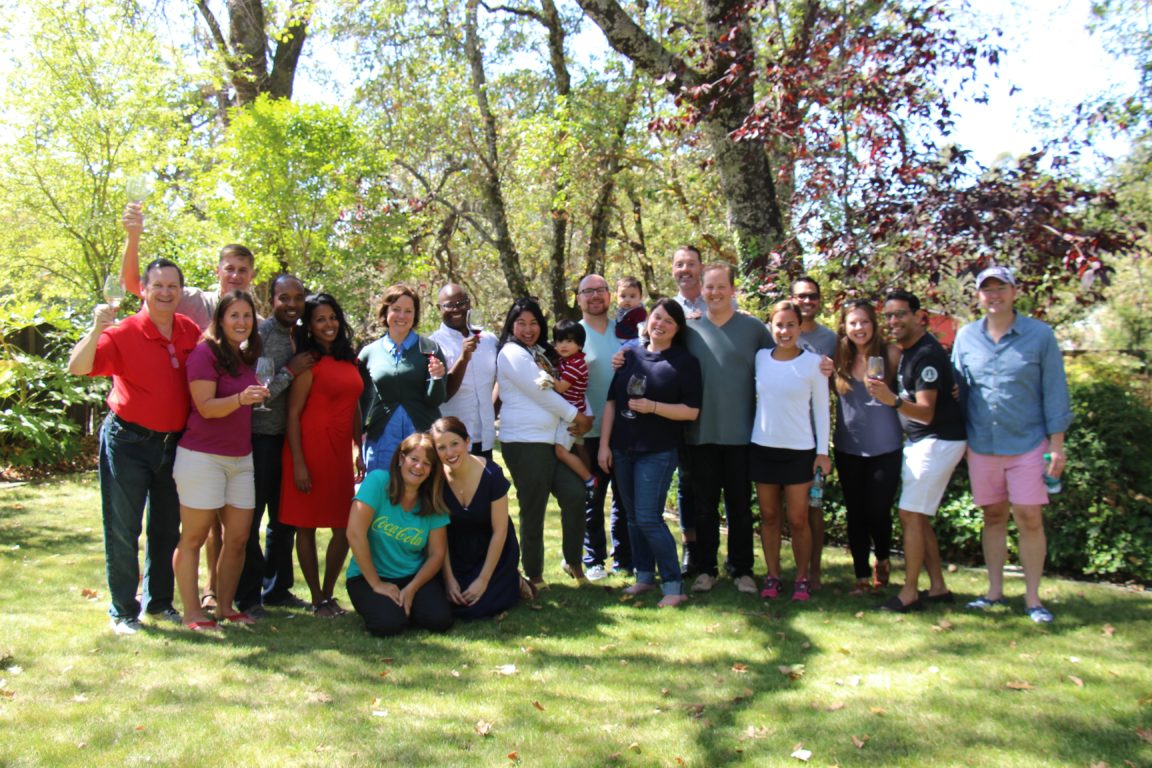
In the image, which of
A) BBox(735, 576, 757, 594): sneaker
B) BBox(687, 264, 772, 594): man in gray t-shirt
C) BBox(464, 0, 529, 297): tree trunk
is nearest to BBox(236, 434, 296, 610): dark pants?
BBox(687, 264, 772, 594): man in gray t-shirt

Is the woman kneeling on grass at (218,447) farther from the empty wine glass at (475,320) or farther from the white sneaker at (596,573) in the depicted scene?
the white sneaker at (596,573)

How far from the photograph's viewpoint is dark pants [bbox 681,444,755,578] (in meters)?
5.94

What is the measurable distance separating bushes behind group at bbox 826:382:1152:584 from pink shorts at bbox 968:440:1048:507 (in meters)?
1.32

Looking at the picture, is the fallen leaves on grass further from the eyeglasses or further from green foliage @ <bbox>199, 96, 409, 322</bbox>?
green foliage @ <bbox>199, 96, 409, 322</bbox>

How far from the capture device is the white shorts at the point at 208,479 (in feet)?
16.2

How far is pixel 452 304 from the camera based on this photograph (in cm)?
599

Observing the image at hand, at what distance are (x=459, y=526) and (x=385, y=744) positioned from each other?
1.98 m

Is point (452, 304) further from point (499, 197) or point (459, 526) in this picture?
point (499, 197)

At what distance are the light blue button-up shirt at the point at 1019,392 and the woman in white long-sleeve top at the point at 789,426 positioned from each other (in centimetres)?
92

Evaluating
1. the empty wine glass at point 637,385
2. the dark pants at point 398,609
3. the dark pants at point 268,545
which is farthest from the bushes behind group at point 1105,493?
the dark pants at point 268,545

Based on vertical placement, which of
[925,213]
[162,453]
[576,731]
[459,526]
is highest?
[925,213]

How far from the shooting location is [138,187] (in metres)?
5.11

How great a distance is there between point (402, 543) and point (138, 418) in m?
1.61

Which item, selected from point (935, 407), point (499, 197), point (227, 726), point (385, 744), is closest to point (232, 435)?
point (227, 726)
